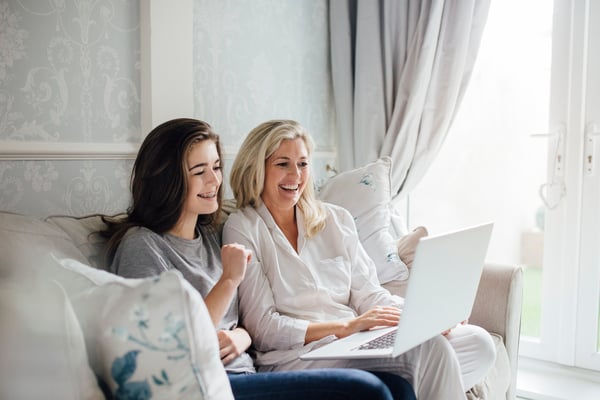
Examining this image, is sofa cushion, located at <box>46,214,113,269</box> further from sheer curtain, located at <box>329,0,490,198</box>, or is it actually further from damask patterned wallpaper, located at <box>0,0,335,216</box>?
sheer curtain, located at <box>329,0,490,198</box>

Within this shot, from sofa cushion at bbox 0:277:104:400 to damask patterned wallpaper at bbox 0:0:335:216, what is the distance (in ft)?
2.60

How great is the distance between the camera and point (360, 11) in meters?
2.74

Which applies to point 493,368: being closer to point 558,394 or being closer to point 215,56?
point 558,394

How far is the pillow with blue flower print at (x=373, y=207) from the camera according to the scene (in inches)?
82.5

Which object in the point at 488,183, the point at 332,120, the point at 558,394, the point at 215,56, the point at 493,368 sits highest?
the point at 215,56

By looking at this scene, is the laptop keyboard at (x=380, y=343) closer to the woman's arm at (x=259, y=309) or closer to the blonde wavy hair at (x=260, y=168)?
the woman's arm at (x=259, y=309)

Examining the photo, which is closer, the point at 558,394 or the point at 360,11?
the point at 558,394

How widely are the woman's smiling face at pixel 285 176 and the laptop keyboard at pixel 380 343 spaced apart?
1.79ft

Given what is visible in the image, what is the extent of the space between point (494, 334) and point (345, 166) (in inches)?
44.5

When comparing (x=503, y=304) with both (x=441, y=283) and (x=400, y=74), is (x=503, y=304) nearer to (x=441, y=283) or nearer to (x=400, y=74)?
(x=441, y=283)

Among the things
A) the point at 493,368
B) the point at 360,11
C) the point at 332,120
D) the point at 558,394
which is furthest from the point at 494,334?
the point at 360,11

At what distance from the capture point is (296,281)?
174 centimetres

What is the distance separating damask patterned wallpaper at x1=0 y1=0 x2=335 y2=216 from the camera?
1580 millimetres

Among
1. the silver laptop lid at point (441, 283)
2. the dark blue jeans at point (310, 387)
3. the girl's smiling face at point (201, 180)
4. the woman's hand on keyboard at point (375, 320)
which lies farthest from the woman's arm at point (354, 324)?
the girl's smiling face at point (201, 180)
